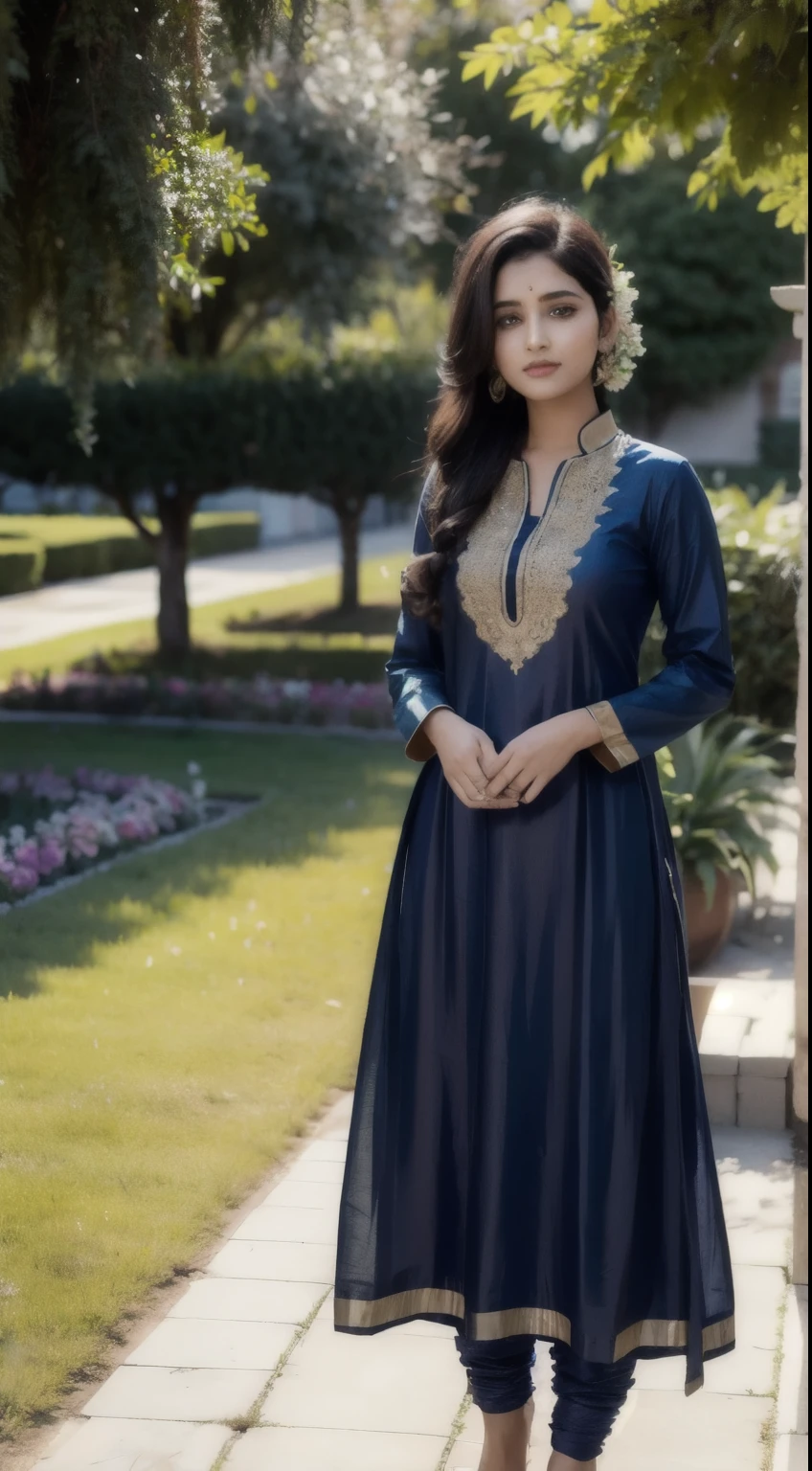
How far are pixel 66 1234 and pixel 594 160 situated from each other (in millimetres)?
3129

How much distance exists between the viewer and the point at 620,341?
2.53 metres

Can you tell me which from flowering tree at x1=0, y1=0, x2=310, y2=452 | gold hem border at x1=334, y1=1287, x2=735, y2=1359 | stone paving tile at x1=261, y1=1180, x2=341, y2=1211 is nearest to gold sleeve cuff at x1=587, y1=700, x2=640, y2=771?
gold hem border at x1=334, y1=1287, x2=735, y2=1359

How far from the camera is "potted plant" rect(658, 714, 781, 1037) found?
18.1ft

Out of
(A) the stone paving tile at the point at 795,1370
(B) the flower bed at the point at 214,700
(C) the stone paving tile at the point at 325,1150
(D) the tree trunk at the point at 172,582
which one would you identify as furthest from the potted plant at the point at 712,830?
(D) the tree trunk at the point at 172,582

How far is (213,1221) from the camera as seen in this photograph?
3.67 m

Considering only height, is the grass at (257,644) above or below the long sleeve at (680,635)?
below

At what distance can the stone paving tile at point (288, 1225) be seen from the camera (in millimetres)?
3592

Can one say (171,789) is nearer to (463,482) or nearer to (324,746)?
(324,746)

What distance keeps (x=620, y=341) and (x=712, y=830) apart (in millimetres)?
3294

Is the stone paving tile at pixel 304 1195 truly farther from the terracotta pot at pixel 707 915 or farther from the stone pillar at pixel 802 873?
the terracotta pot at pixel 707 915

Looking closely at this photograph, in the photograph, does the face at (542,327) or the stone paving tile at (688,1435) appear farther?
the stone paving tile at (688,1435)

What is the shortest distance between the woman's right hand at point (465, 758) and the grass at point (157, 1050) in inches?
54.5

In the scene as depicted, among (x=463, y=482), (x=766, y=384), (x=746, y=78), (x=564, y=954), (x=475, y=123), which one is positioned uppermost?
(x=475, y=123)

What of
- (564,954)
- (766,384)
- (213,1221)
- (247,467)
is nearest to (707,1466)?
(564,954)
